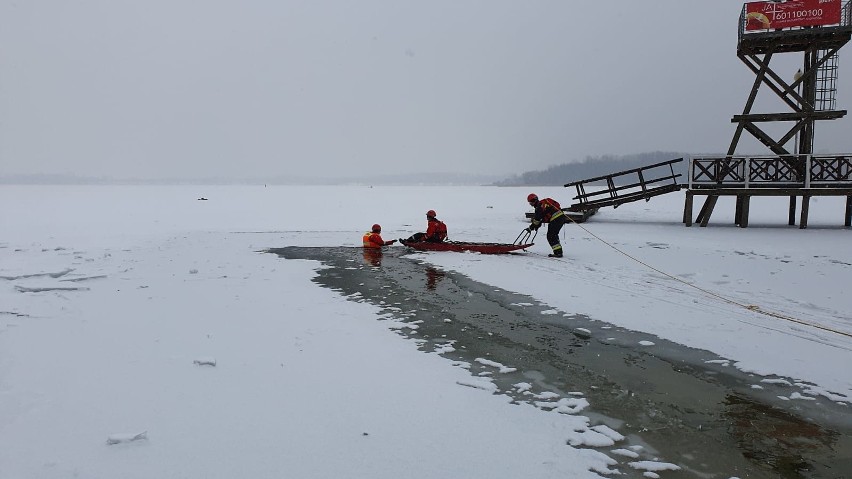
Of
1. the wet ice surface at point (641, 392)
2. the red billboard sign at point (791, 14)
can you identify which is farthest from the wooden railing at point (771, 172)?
the wet ice surface at point (641, 392)

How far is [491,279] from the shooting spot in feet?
35.4

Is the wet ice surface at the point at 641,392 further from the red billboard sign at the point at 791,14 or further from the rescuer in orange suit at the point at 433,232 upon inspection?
the red billboard sign at the point at 791,14

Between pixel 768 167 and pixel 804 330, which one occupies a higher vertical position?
pixel 768 167

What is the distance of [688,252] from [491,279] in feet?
19.2

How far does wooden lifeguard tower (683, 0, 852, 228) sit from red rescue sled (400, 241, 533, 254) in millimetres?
8828

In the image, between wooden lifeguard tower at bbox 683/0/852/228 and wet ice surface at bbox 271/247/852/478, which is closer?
wet ice surface at bbox 271/247/852/478

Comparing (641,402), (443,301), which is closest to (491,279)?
(443,301)

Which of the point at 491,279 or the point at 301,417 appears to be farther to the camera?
the point at 491,279

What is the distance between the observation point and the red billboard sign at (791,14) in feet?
55.9

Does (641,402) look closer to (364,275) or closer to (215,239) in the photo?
(364,275)

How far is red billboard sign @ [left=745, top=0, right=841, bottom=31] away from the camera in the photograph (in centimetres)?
1703

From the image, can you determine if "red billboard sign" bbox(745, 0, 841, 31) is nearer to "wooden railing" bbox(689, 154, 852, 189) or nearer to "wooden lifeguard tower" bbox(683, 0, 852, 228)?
"wooden lifeguard tower" bbox(683, 0, 852, 228)

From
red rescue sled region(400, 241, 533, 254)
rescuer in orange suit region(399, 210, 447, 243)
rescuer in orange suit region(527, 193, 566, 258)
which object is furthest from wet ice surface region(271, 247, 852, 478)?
rescuer in orange suit region(399, 210, 447, 243)

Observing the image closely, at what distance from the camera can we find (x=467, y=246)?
1463cm
